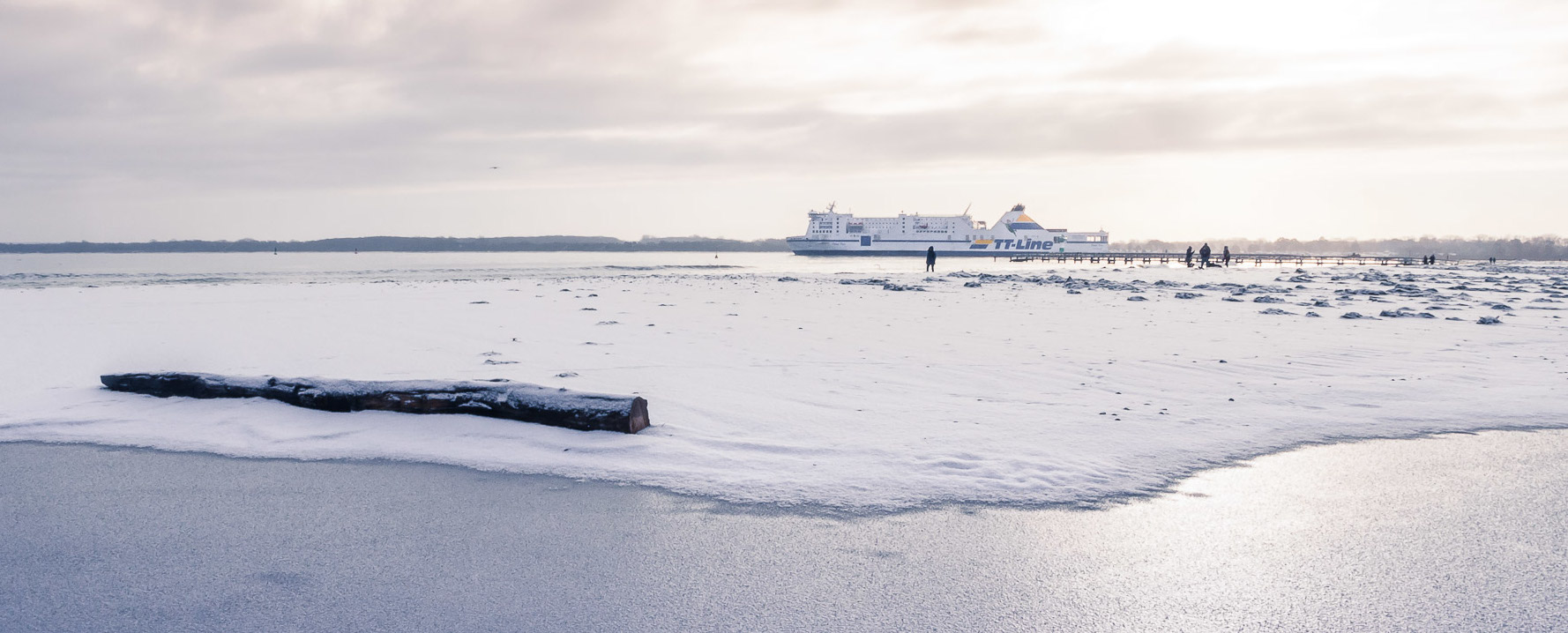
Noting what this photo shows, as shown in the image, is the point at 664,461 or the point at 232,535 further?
the point at 664,461

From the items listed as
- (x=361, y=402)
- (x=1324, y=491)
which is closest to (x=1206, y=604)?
(x=1324, y=491)

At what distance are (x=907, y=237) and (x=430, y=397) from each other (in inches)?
4302

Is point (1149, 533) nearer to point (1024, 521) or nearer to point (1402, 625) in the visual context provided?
point (1024, 521)

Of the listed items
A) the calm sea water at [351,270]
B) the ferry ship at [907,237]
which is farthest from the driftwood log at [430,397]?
the ferry ship at [907,237]

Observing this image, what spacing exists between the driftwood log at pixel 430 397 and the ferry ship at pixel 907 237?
105 m

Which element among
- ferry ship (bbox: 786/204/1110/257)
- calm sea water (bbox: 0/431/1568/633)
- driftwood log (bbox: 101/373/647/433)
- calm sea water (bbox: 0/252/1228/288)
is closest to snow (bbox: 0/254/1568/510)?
driftwood log (bbox: 101/373/647/433)

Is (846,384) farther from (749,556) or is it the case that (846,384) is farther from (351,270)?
(351,270)

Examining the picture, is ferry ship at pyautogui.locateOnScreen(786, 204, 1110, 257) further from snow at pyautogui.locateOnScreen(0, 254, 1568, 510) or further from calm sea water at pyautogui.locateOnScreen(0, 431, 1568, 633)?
calm sea water at pyautogui.locateOnScreen(0, 431, 1568, 633)

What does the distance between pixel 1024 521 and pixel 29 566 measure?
3917 mm

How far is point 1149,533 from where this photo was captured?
344 centimetres

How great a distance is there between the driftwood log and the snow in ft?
0.33

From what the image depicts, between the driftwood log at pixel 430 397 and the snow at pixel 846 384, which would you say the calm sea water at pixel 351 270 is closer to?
the snow at pixel 846 384

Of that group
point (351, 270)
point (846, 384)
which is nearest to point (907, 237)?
point (351, 270)

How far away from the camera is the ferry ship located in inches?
4427
